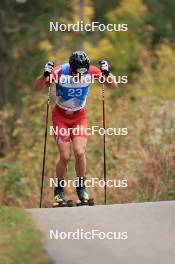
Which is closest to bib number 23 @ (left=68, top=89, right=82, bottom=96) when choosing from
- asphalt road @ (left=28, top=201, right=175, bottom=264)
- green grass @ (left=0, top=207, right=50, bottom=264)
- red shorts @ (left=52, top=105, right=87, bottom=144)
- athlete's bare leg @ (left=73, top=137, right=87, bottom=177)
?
red shorts @ (left=52, top=105, right=87, bottom=144)

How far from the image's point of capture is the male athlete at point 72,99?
9.48m

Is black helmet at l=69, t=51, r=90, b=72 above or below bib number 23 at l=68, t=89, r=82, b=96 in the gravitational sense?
above

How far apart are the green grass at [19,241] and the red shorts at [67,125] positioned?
164cm

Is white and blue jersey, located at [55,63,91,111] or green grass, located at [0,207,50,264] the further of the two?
white and blue jersey, located at [55,63,91,111]

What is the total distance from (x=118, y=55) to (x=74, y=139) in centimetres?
2903

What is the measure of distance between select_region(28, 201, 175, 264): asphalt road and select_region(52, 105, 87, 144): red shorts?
48.1 inches

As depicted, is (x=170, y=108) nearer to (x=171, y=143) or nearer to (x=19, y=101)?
(x=171, y=143)

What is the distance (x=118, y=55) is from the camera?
38.6 metres

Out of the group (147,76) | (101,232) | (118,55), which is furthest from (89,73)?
(118,55)

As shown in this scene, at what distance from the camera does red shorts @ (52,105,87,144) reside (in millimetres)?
9797

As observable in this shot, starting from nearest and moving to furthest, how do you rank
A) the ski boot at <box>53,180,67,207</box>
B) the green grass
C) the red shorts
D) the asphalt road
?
1. the green grass
2. the asphalt road
3. the red shorts
4. the ski boot at <box>53,180,67,207</box>

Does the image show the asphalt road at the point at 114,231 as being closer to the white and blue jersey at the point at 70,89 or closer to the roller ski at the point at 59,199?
the roller ski at the point at 59,199

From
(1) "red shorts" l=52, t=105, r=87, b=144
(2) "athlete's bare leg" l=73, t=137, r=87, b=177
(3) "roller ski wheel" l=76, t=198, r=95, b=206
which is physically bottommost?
(3) "roller ski wheel" l=76, t=198, r=95, b=206

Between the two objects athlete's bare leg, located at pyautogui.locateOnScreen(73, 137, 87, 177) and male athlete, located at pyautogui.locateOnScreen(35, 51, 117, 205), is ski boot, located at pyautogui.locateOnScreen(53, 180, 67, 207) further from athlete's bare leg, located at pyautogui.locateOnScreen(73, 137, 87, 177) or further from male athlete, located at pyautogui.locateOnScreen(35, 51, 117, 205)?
athlete's bare leg, located at pyautogui.locateOnScreen(73, 137, 87, 177)
